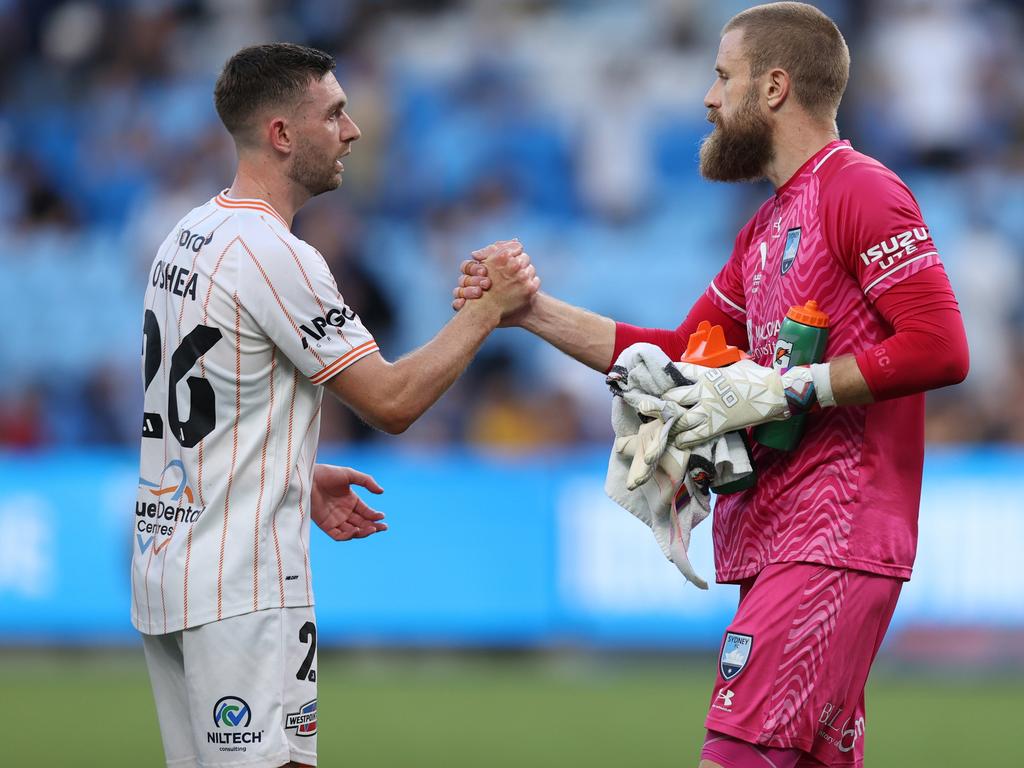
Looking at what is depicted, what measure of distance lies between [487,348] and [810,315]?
8.58 m

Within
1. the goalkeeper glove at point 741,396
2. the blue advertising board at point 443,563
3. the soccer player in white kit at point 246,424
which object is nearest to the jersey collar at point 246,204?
the soccer player in white kit at point 246,424

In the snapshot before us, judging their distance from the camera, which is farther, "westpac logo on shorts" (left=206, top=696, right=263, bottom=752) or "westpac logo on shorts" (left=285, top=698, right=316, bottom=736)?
"westpac logo on shorts" (left=285, top=698, right=316, bottom=736)

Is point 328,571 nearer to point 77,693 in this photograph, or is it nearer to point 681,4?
point 77,693

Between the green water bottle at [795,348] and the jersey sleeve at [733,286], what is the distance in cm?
52

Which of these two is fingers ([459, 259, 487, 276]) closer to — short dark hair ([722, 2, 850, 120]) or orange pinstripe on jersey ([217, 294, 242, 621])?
orange pinstripe on jersey ([217, 294, 242, 621])

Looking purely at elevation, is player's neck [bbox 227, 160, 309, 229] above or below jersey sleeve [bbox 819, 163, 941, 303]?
above

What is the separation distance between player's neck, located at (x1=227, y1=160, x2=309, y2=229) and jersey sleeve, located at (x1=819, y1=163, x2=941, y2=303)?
5.13 ft

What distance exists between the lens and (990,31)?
14.4m

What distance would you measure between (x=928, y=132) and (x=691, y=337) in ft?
33.0

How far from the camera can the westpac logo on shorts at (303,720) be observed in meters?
4.31

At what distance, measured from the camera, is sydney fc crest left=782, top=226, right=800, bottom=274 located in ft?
14.7

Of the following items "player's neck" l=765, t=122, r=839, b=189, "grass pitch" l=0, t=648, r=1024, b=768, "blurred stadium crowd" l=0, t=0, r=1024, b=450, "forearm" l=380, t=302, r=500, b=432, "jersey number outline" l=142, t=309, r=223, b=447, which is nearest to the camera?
"jersey number outline" l=142, t=309, r=223, b=447

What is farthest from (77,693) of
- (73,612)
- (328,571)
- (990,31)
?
(990,31)

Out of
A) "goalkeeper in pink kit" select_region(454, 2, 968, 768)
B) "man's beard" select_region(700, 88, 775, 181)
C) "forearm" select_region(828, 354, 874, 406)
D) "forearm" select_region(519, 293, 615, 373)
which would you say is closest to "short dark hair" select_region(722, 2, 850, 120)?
"goalkeeper in pink kit" select_region(454, 2, 968, 768)
